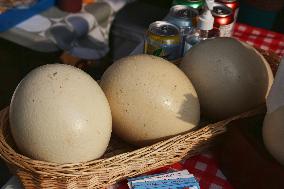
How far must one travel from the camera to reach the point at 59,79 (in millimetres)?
700

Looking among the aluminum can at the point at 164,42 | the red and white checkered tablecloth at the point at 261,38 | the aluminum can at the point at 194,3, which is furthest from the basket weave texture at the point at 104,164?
the red and white checkered tablecloth at the point at 261,38

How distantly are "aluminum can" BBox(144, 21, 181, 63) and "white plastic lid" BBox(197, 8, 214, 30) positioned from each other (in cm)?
6

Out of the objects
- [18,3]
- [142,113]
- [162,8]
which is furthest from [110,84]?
[162,8]

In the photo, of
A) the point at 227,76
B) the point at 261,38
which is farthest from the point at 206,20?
the point at 261,38

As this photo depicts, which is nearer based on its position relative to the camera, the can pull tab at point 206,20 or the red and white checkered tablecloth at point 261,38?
the can pull tab at point 206,20

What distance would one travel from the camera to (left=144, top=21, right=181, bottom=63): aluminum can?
3.12 feet

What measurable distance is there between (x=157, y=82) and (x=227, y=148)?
0.20 meters

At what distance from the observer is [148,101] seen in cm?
75

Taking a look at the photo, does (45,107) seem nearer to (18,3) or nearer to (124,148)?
(124,148)

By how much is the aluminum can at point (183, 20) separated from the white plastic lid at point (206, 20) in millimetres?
50

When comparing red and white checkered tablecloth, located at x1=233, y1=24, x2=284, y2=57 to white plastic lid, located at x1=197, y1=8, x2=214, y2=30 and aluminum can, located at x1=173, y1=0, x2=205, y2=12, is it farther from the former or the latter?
white plastic lid, located at x1=197, y1=8, x2=214, y2=30

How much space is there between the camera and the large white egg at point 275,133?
26.9 inches

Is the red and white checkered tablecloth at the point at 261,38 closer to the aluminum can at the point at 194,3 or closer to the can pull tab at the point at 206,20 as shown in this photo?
the aluminum can at the point at 194,3

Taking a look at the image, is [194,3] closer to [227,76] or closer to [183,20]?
[183,20]
